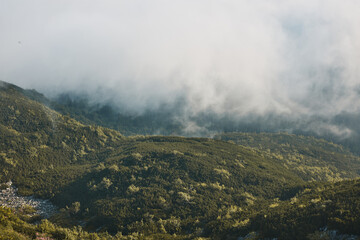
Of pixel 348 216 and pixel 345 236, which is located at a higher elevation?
pixel 348 216

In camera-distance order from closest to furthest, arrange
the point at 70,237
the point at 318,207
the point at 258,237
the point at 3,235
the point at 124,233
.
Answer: the point at 3,235
the point at 70,237
the point at 258,237
the point at 318,207
the point at 124,233

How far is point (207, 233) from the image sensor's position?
16738 cm

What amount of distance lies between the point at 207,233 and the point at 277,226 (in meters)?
52.1

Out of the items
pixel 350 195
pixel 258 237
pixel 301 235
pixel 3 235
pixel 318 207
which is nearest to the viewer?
pixel 3 235

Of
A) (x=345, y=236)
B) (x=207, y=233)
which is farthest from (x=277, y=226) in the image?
(x=207, y=233)

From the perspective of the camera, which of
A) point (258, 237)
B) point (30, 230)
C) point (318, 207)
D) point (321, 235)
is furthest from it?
point (318, 207)

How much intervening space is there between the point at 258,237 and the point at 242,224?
85.8ft

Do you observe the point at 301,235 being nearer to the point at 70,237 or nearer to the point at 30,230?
the point at 70,237

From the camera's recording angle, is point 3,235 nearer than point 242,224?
Yes

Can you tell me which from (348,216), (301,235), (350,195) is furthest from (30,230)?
(350,195)

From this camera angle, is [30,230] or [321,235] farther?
[321,235]

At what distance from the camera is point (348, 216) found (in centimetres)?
11675

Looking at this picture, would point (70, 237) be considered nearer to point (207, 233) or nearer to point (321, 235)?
point (207, 233)

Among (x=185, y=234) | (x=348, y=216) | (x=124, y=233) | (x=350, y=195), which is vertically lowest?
(x=124, y=233)
